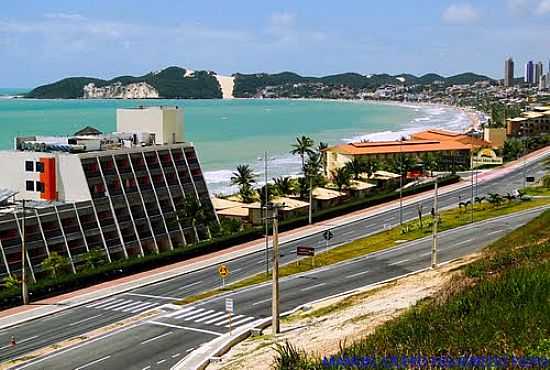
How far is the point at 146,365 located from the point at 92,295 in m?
17.9

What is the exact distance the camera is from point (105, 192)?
63.5 metres

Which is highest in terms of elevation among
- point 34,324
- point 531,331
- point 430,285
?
point 531,331

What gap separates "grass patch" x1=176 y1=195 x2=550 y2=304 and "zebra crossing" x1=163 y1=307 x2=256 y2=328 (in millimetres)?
3009

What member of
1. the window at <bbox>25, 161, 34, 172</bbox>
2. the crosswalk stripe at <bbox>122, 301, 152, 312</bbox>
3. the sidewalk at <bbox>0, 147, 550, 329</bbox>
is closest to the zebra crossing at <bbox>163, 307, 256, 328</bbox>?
the crosswalk stripe at <bbox>122, 301, 152, 312</bbox>

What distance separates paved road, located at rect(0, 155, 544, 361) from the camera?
4222cm

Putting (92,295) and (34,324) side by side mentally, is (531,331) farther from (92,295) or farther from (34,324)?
(92,295)

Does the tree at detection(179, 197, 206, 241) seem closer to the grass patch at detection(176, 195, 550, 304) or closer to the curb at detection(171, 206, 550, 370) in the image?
the grass patch at detection(176, 195, 550, 304)

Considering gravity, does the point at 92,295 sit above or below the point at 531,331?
below

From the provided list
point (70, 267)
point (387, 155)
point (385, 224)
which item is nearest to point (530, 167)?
point (387, 155)

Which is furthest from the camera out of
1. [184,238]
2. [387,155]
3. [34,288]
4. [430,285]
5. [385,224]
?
[387,155]

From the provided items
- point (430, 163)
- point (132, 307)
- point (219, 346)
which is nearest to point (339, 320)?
point (219, 346)

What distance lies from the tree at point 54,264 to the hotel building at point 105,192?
2.50 ft

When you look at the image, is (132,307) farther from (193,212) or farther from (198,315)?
(193,212)

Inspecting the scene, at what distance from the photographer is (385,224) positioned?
7788 cm
